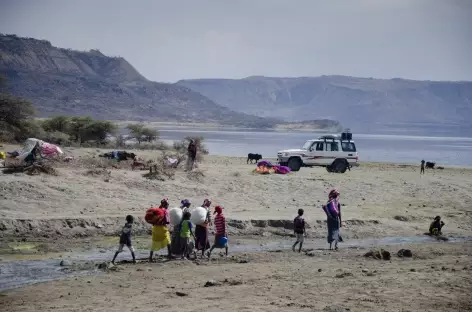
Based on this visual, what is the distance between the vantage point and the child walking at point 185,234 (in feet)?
53.1

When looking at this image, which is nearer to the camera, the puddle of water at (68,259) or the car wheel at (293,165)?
the puddle of water at (68,259)

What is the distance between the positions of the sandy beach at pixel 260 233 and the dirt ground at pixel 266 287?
2 centimetres

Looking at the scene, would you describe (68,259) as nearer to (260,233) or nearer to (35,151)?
(260,233)

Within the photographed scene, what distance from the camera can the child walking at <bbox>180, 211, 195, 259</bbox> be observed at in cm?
1617

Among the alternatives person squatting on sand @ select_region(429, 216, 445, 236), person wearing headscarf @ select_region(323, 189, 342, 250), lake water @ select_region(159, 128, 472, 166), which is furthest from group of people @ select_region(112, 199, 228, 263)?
lake water @ select_region(159, 128, 472, 166)

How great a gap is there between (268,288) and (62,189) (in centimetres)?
1169

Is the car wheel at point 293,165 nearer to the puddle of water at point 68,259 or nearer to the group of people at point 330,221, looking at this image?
the puddle of water at point 68,259

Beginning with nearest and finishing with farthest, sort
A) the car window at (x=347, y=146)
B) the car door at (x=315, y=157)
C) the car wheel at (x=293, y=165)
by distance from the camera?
the car wheel at (x=293, y=165) → the car door at (x=315, y=157) → the car window at (x=347, y=146)

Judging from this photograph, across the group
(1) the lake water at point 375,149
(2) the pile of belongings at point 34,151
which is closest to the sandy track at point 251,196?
(2) the pile of belongings at point 34,151

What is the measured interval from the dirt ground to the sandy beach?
21 mm

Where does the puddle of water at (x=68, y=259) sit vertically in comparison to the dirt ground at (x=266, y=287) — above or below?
below

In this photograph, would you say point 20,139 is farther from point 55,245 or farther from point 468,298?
point 468,298

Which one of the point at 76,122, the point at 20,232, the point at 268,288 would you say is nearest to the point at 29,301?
the point at 268,288

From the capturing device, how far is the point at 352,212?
79.4 ft
